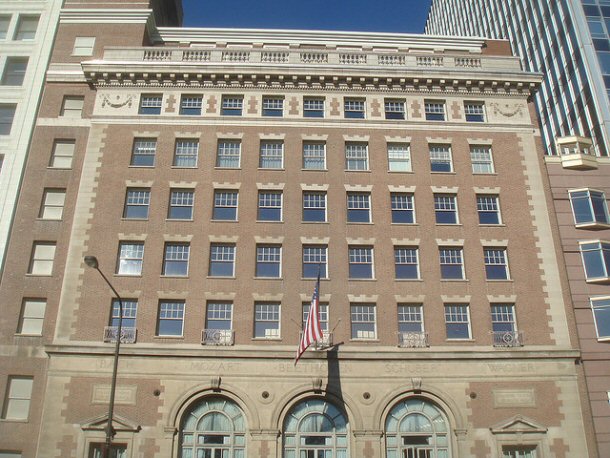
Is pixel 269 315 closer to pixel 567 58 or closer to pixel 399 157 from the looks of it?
pixel 399 157

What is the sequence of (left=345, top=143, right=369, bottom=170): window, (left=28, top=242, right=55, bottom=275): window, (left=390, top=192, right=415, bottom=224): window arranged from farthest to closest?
1. (left=345, top=143, right=369, bottom=170): window
2. (left=390, top=192, right=415, bottom=224): window
3. (left=28, top=242, right=55, bottom=275): window

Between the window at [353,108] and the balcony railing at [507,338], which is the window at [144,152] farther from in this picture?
the balcony railing at [507,338]

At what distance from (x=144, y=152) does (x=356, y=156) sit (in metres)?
12.8

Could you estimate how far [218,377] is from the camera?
29.1m

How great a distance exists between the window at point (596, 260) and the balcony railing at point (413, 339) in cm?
1017

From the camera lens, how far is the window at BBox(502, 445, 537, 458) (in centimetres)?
2838

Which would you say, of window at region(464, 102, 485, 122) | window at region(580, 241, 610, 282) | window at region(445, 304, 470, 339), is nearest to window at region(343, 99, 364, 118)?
window at region(464, 102, 485, 122)

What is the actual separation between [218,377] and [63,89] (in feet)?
70.4

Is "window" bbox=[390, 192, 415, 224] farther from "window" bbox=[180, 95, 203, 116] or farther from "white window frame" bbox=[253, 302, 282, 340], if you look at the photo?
"window" bbox=[180, 95, 203, 116]

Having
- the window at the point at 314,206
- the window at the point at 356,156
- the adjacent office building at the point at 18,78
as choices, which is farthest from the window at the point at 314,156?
the adjacent office building at the point at 18,78

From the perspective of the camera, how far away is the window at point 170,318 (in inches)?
1197

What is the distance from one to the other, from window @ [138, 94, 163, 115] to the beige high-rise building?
0.09 m

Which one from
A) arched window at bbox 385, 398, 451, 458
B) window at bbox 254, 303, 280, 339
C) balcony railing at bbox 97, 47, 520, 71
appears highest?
balcony railing at bbox 97, 47, 520, 71

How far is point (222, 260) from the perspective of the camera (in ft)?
105
